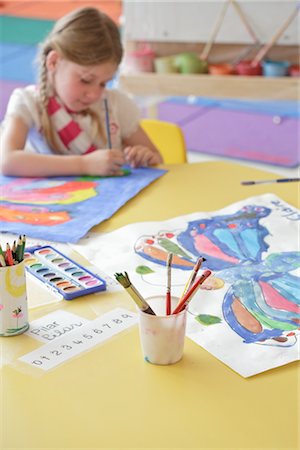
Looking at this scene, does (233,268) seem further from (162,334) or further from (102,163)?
(102,163)

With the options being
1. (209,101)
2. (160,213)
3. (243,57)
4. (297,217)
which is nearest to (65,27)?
(160,213)

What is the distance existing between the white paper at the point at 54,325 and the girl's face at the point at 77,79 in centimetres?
89

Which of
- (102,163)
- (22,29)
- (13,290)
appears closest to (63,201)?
(102,163)

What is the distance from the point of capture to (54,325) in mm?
911

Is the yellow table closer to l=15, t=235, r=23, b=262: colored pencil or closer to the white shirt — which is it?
l=15, t=235, r=23, b=262: colored pencil

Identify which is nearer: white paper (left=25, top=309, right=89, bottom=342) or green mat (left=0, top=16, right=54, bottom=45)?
white paper (left=25, top=309, right=89, bottom=342)

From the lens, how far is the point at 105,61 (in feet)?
5.56

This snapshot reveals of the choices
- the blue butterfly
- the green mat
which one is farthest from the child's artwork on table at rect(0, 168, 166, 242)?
the green mat

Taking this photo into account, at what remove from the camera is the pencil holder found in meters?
0.86

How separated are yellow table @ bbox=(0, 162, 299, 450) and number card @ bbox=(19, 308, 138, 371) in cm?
1

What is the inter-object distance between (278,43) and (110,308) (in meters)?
2.55

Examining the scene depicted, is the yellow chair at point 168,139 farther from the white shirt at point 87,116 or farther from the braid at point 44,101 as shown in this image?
the braid at point 44,101

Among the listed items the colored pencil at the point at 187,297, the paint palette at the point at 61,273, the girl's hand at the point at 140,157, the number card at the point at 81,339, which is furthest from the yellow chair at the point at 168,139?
the colored pencil at the point at 187,297

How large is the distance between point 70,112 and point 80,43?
7.9 inches
